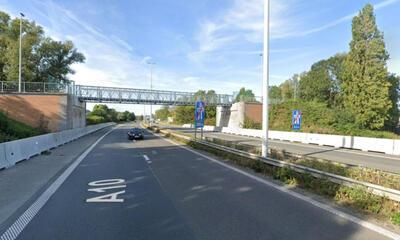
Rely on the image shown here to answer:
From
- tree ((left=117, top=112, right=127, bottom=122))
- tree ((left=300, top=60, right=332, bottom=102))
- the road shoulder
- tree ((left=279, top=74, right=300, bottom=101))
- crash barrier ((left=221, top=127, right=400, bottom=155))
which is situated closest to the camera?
the road shoulder

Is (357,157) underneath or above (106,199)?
underneath

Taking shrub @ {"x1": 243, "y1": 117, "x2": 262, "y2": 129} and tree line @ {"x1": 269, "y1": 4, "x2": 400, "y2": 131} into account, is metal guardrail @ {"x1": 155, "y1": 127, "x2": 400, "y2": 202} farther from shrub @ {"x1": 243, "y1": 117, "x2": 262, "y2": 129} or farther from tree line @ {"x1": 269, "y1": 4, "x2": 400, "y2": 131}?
shrub @ {"x1": 243, "y1": 117, "x2": 262, "y2": 129}

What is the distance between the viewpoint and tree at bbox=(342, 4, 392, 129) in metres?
46.2

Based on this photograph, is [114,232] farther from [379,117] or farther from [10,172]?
[379,117]

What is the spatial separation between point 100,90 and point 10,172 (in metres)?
42.8

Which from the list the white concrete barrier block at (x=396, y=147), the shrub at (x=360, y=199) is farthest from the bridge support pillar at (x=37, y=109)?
the shrub at (x=360, y=199)

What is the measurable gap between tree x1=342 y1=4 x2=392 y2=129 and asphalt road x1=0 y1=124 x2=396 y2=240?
43.8 metres

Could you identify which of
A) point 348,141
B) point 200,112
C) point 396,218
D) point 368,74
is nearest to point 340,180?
point 396,218

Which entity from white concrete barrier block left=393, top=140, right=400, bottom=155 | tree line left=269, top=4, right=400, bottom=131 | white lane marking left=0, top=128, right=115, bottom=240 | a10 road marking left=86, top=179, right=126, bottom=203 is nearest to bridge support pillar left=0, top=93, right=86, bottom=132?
white lane marking left=0, top=128, right=115, bottom=240

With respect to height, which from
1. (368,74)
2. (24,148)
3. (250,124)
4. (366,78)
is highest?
(368,74)

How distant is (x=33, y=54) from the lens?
5516 centimetres

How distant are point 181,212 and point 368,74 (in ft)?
159

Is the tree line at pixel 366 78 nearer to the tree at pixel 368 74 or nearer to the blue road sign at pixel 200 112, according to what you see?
the tree at pixel 368 74

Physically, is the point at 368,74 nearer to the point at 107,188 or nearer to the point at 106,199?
the point at 107,188
